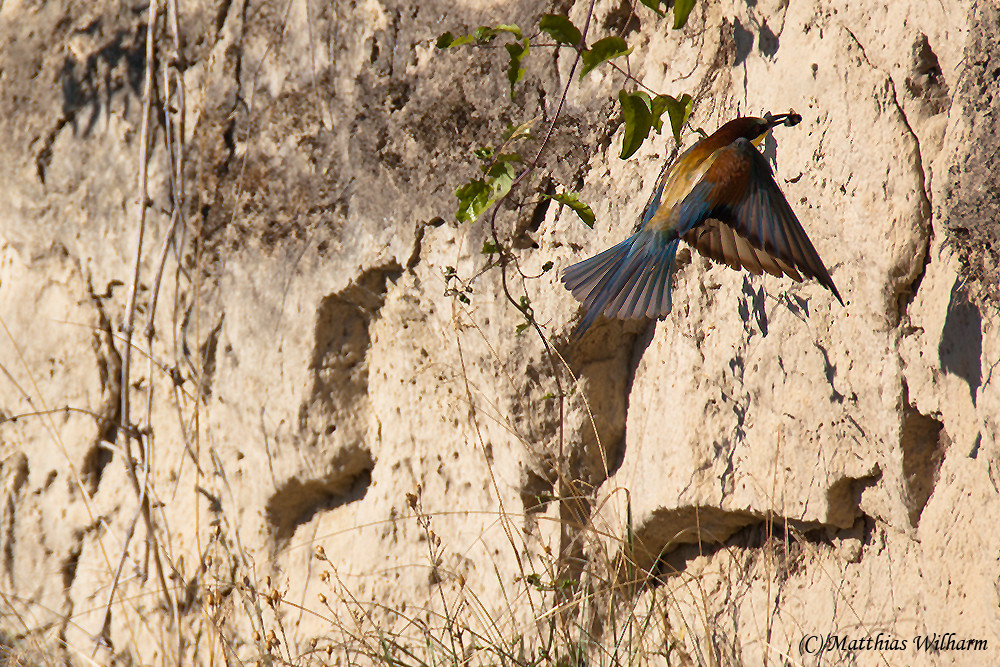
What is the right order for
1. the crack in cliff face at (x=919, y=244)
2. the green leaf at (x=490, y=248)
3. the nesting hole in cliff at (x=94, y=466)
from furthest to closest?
the nesting hole in cliff at (x=94, y=466) → the green leaf at (x=490, y=248) → the crack in cliff face at (x=919, y=244)

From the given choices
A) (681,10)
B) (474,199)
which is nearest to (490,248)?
(474,199)

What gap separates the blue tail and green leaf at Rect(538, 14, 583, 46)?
36cm

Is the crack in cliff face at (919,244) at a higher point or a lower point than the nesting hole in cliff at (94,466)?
lower

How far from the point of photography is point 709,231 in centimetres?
147

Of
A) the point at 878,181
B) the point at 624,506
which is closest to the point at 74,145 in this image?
the point at 624,506

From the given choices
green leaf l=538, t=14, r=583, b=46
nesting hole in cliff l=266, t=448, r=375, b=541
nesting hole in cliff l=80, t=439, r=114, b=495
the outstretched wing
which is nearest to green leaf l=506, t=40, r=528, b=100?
green leaf l=538, t=14, r=583, b=46

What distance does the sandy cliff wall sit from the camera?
1409 millimetres

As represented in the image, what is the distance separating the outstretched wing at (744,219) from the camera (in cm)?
133

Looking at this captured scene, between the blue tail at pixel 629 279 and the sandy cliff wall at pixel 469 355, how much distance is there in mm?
188

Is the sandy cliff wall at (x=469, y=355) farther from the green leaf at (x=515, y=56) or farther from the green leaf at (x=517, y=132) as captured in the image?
the green leaf at (x=515, y=56)

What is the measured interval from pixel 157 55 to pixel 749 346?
5.39 ft

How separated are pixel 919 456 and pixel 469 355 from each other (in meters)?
0.89

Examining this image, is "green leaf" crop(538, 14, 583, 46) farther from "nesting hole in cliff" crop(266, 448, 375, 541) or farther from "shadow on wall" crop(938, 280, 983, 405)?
"nesting hole in cliff" crop(266, 448, 375, 541)

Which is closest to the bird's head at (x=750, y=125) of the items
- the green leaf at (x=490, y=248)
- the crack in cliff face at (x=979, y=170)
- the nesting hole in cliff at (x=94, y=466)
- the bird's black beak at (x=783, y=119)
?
the bird's black beak at (x=783, y=119)
